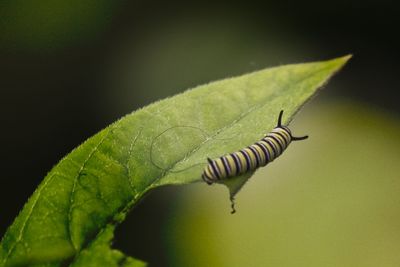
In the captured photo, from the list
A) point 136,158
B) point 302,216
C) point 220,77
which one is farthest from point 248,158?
point 220,77

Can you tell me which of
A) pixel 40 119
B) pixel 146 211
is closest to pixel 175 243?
pixel 146 211

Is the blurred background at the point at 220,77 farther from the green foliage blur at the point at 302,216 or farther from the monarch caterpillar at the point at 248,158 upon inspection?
the monarch caterpillar at the point at 248,158

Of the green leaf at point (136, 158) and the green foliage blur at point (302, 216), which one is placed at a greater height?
the green leaf at point (136, 158)

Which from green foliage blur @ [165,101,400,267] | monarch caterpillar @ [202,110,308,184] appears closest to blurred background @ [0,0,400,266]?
green foliage blur @ [165,101,400,267]

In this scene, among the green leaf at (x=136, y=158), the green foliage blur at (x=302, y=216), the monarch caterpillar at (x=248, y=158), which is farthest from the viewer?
the green foliage blur at (x=302, y=216)

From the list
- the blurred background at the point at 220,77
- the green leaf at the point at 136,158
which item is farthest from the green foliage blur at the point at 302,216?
the green leaf at the point at 136,158

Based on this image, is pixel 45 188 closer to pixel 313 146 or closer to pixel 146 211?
pixel 146 211

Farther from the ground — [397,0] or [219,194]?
[397,0]
